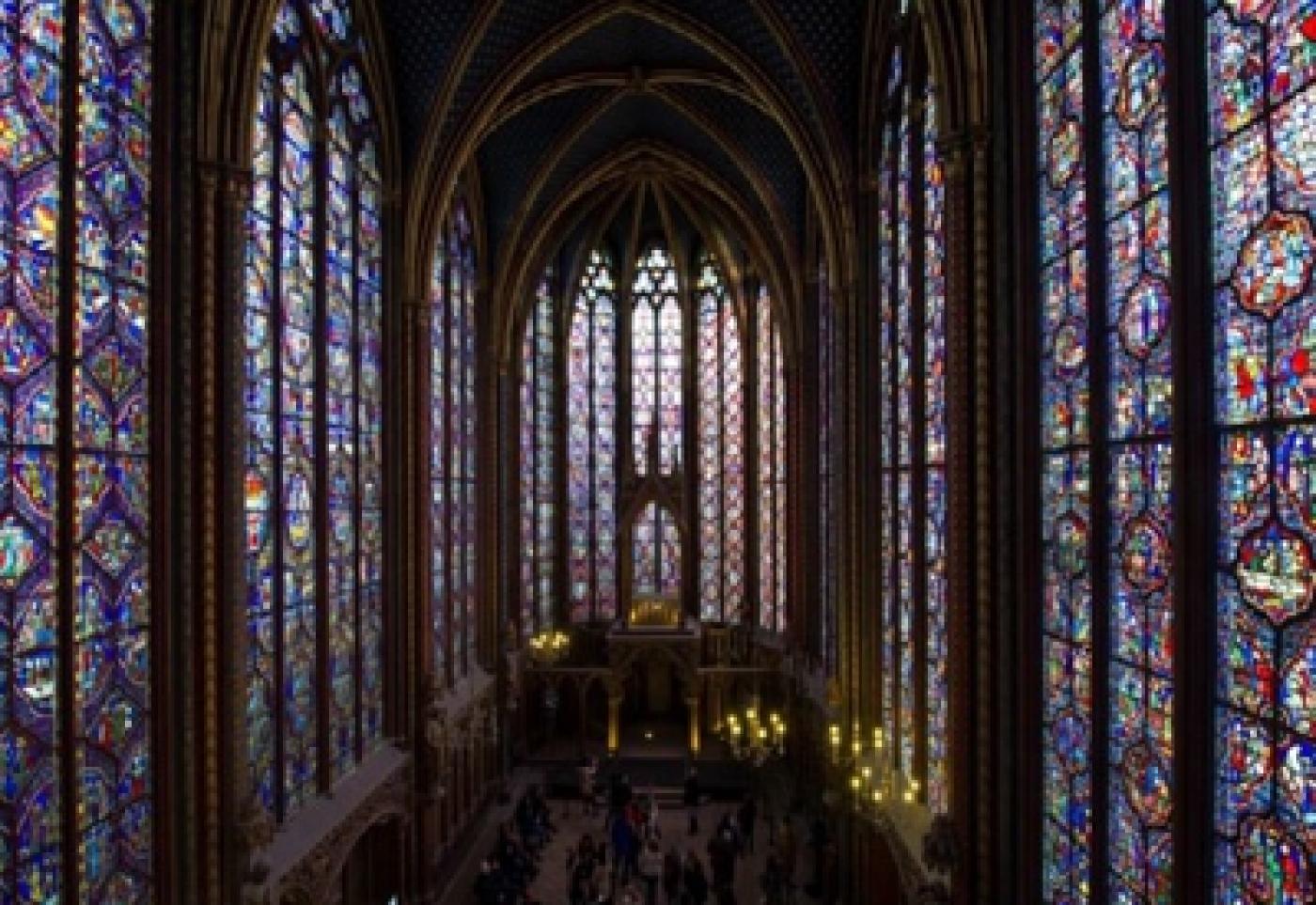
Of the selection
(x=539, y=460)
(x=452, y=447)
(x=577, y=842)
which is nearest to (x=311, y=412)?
(x=452, y=447)

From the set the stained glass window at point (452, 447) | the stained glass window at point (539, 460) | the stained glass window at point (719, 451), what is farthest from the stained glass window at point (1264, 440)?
the stained glass window at point (719, 451)

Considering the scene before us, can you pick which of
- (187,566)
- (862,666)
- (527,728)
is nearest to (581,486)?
(527,728)

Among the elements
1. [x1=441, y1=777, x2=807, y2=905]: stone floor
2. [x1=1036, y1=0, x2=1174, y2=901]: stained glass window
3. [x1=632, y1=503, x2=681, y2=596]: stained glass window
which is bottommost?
[x1=441, y1=777, x2=807, y2=905]: stone floor

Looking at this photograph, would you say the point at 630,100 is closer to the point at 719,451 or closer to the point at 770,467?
the point at 770,467

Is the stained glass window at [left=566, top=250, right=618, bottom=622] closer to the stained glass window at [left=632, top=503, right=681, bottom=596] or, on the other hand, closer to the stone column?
the stained glass window at [left=632, top=503, right=681, bottom=596]

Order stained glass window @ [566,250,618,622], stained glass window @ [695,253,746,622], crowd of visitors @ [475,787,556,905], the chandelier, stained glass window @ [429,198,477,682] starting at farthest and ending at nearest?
stained glass window @ [566,250,618,622] < stained glass window @ [695,253,746,622] < the chandelier < stained glass window @ [429,198,477,682] < crowd of visitors @ [475,787,556,905]

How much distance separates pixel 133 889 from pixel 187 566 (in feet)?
11.3

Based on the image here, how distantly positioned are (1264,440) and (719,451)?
1000 inches

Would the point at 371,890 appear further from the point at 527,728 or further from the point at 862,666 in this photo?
the point at 527,728

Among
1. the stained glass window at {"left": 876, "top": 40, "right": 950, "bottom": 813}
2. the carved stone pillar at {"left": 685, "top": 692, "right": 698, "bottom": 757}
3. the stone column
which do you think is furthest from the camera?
the stone column

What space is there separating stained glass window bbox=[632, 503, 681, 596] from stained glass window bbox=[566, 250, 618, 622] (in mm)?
782

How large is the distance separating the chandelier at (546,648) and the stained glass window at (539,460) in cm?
40

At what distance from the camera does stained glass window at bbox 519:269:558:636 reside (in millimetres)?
29703

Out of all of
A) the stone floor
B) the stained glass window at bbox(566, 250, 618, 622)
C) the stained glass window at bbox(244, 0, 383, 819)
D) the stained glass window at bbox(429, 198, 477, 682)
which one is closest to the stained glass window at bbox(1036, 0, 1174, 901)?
the stained glass window at bbox(244, 0, 383, 819)
